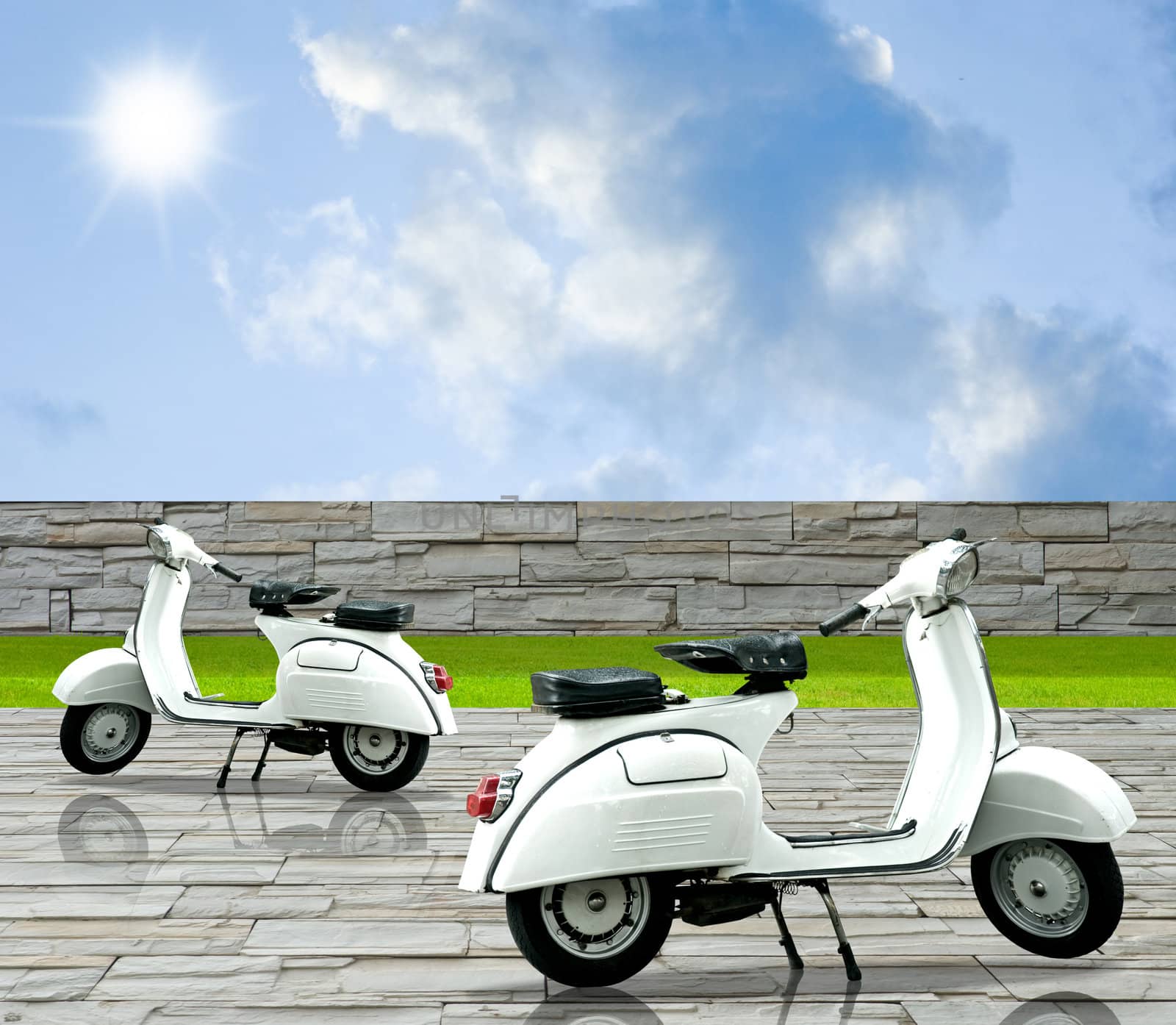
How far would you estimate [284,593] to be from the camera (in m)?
5.11

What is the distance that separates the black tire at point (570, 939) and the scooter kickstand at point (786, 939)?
256 mm

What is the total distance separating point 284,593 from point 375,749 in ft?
2.35

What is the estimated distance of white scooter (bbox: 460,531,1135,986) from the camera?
2631 mm

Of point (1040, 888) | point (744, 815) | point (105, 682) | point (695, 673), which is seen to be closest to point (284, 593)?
point (105, 682)

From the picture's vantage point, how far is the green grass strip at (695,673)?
7641 millimetres

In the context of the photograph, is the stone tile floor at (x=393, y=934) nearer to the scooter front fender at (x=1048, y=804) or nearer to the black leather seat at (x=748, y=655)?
the scooter front fender at (x=1048, y=804)

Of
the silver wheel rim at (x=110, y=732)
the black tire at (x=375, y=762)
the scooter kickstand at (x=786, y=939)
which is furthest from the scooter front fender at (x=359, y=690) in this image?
the scooter kickstand at (x=786, y=939)

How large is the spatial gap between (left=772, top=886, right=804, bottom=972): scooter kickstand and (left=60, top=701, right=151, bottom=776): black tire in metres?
3.35

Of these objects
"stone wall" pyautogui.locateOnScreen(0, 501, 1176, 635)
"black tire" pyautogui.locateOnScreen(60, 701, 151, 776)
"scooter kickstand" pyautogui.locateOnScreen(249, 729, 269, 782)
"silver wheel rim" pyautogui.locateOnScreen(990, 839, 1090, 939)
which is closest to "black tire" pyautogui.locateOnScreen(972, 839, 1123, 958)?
"silver wheel rim" pyautogui.locateOnScreen(990, 839, 1090, 939)

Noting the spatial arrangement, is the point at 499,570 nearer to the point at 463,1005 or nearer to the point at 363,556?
the point at 363,556

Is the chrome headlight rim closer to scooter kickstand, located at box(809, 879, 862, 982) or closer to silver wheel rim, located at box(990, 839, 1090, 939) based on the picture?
silver wheel rim, located at box(990, 839, 1090, 939)

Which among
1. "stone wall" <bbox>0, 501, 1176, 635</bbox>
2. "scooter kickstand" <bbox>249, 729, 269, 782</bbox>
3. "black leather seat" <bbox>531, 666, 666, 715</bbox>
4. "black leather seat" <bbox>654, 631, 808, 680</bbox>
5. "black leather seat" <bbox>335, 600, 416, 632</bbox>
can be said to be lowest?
"scooter kickstand" <bbox>249, 729, 269, 782</bbox>

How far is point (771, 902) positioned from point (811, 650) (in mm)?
7336

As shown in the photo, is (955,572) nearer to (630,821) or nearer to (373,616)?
(630,821)
